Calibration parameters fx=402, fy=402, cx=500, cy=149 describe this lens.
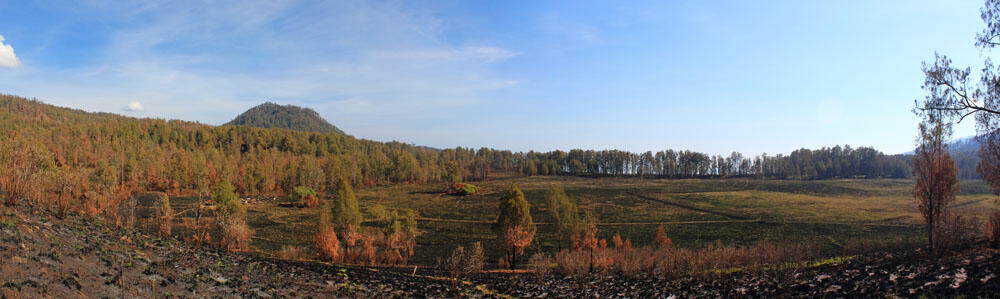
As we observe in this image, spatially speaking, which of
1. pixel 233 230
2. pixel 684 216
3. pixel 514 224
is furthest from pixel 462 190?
pixel 514 224

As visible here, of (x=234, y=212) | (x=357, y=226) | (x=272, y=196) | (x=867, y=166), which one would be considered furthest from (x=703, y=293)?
(x=867, y=166)

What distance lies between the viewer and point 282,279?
18.8 meters

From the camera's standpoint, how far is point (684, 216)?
62.2 meters

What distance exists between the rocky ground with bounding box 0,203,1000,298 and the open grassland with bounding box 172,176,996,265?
15545mm

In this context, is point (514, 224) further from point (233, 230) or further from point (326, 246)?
point (233, 230)

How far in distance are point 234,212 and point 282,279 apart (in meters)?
25.3

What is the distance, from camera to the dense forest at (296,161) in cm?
9638

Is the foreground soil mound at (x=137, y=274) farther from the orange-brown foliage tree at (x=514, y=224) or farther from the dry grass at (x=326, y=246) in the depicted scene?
the dry grass at (x=326, y=246)

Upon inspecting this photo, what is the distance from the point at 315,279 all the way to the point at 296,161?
11939cm

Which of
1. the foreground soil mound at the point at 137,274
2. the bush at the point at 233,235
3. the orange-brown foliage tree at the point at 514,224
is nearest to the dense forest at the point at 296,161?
the bush at the point at 233,235

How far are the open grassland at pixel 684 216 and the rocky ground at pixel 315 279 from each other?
15545mm

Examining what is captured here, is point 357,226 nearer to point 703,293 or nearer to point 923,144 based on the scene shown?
point 703,293

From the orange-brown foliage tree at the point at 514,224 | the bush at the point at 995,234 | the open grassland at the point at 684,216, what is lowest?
the open grassland at the point at 684,216

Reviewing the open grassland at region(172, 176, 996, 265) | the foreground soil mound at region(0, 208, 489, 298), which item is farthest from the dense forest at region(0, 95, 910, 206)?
the foreground soil mound at region(0, 208, 489, 298)
